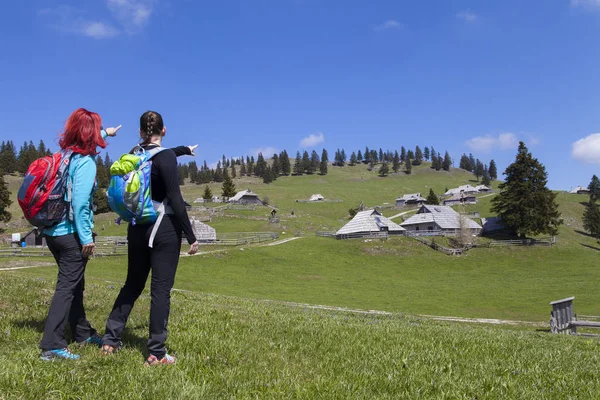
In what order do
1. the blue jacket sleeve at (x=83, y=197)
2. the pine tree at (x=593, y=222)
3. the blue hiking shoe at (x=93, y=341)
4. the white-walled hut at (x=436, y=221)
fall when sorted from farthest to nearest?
the pine tree at (x=593, y=222) → the white-walled hut at (x=436, y=221) → the blue hiking shoe at (x=93, y=341) → the blue jacket sleeve at (x=83, y=197)

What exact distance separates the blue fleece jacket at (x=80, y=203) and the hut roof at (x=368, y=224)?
222 ft

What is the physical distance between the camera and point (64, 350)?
516 cm

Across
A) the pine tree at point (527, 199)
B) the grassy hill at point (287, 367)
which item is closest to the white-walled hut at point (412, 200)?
Result: the pine tree at point (527, 199)

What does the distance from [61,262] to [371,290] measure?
37.3 meters

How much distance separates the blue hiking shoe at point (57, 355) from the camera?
4.93m

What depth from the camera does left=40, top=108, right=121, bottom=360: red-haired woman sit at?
5234 millimetres

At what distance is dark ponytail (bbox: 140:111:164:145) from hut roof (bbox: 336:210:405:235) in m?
67.4

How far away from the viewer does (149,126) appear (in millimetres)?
5555

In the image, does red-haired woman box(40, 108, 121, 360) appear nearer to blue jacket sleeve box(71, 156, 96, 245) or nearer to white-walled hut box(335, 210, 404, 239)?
blue jacket sleeve box(71, 156, 96, 245)

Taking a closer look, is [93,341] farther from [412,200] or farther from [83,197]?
[412,200]

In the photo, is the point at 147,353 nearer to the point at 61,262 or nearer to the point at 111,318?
the point at 111,318

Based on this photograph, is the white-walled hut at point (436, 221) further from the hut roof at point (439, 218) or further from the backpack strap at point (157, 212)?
the backpack strap at point (157, 212)

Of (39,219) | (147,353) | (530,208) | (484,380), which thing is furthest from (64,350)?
(530,208)

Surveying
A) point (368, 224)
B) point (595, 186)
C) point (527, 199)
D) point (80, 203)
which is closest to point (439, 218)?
point (527, 199)
